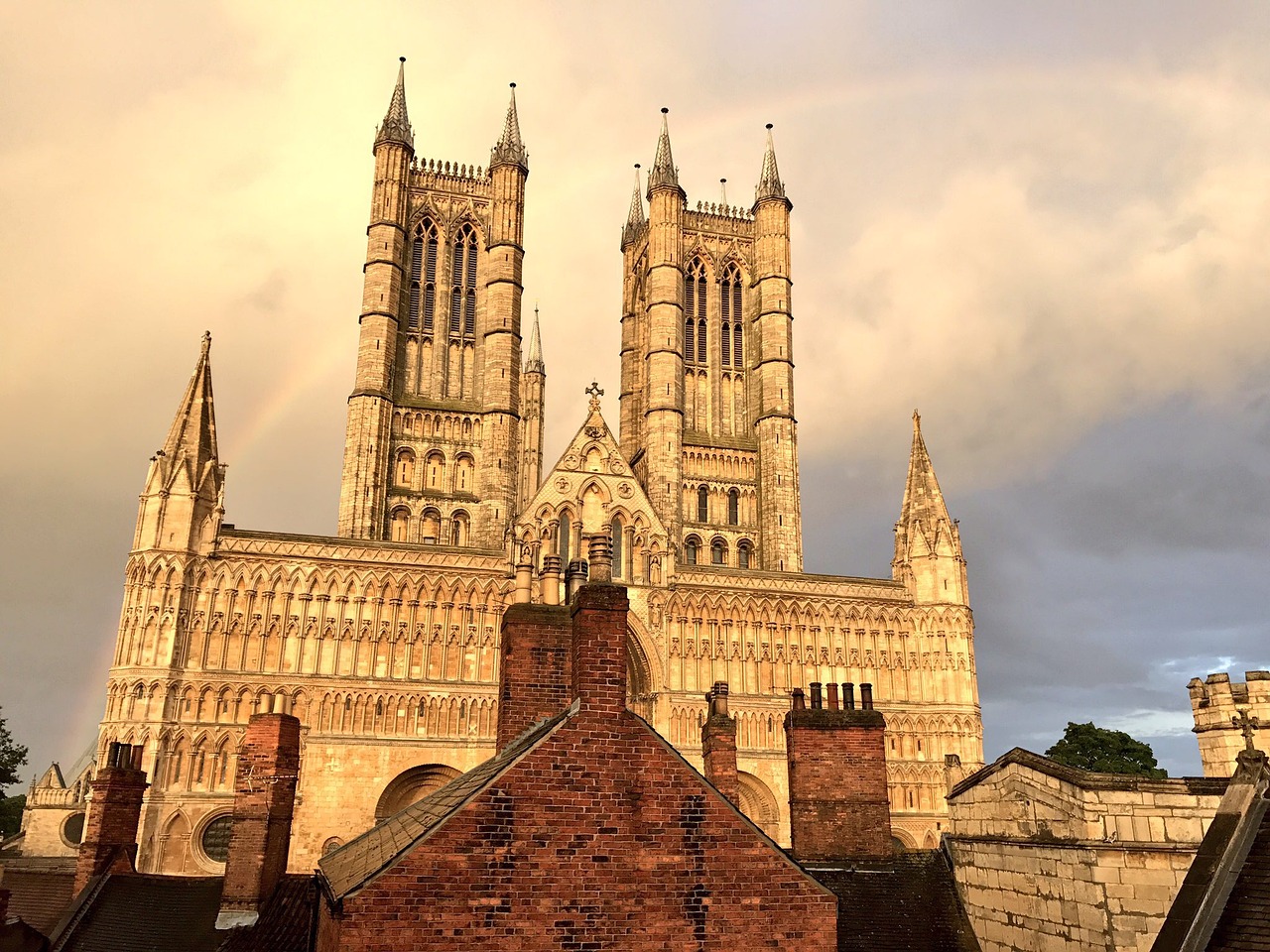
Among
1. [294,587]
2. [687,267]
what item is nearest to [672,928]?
[294,587]

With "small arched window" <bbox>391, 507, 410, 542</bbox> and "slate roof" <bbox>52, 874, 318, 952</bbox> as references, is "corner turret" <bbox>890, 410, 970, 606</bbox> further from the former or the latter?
"slate roof" <bbox>52, 874, 318, 952</bbox>

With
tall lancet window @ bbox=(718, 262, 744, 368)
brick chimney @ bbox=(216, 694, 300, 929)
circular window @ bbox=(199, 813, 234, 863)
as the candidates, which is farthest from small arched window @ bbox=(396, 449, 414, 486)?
brick chimney @ bbox=(216, 694, 300, 929)

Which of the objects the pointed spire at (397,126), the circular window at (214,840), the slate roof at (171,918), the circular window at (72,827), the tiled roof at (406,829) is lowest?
the slate roof at (171,918)

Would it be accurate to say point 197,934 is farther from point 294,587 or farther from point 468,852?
point 294,587

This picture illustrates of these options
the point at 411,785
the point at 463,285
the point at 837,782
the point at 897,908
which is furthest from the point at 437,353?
the point at 897,908

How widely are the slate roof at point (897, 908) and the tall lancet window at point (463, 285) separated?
43.8 metres

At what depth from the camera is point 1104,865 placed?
32.3ft

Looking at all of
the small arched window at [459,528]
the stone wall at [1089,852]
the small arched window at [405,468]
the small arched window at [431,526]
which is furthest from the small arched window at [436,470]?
the stone wall at [1089,852]

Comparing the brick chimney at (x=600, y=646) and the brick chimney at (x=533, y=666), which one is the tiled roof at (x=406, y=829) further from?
the brick chimney at (x=533, y=666)

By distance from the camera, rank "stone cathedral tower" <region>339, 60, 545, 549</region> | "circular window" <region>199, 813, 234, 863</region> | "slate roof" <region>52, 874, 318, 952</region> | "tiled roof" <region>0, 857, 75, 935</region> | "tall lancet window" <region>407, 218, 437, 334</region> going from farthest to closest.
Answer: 1. "tall lancet window" <region>407, 218, 437, 334</region>
2. "stone cathedral tower" <region>339, 60, 545, 549</region>
3. "circular window" <region>199, 813, 234, 863</region>
4. "tiled roof" <region>0, 857, 75, 935</region>
5. "slate roof" <region>52, 874, 318, 952</region>

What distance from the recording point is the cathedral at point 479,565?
33688 millimetres

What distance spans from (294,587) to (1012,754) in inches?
1154

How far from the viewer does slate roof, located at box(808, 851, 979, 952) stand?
450 inches

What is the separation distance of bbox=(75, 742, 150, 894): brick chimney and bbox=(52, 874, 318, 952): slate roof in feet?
1.07
